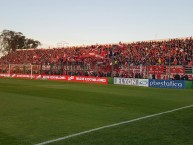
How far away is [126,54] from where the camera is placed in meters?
42.5

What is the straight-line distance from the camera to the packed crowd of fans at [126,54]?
36.0 meters

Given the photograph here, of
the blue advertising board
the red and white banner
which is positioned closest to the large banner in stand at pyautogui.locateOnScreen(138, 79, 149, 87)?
the blue advertising board

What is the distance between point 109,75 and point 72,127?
2814cm

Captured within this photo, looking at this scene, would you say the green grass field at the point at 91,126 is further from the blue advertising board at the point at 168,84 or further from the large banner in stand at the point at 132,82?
the large banner in stand at the point at 132,82

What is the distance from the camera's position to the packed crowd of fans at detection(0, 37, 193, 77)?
35969 millimetres

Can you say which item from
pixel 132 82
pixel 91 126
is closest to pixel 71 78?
pixel 132 82

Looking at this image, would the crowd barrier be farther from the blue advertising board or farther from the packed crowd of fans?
the packed crowd of fans

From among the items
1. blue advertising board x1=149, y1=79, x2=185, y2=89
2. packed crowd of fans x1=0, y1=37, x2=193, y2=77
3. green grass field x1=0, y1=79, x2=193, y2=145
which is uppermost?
packed crowd of fans x1=0, y1=37, x2=193, y2=77

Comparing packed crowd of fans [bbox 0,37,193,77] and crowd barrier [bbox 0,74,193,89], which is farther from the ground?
packed crowd of fans [bbox 0,37,193,77]

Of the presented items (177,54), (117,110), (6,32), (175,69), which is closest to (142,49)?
(177,54)

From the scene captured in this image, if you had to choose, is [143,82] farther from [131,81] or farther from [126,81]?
[126,81]

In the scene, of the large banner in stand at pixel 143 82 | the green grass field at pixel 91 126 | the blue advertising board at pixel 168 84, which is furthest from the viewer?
the large banner in stand at pixel 143 82

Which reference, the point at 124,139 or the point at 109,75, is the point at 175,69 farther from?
the point at 124,139

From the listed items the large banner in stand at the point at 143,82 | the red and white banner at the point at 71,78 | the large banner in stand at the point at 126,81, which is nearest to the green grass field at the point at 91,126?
the large banner in stand at the point at 143,82
